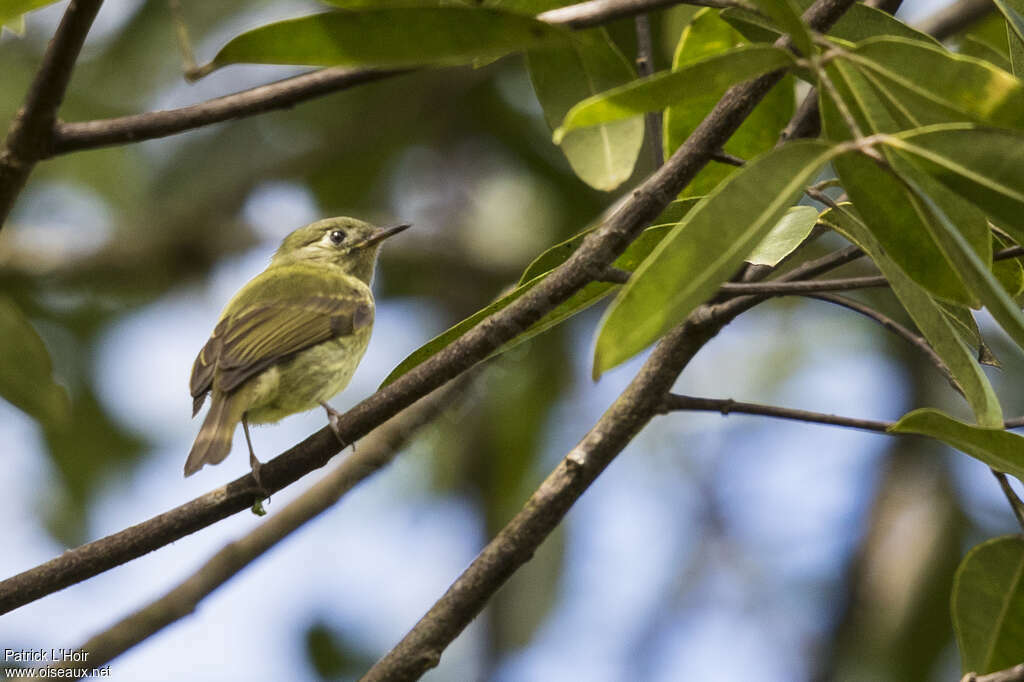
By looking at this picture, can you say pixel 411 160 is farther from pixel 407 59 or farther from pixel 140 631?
pixel 407 59

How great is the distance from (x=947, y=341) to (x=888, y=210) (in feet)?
0.86

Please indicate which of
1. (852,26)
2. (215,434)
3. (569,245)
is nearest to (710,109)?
(852,26)

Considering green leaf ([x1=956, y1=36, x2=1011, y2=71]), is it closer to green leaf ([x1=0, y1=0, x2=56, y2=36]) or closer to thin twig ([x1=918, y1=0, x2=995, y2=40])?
thin twig ([x1=918, y1=0, x2=995, y2=40])

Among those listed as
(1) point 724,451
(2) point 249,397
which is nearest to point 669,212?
(2) point 249,397

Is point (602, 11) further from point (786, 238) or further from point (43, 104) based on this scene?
point (43, 104)

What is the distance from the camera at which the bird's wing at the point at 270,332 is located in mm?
3500

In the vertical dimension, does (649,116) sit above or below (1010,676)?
above

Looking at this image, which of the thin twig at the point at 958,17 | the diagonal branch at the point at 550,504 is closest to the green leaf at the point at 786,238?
the diagonal branch at the point at 550,504

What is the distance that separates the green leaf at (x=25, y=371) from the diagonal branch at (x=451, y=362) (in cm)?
93

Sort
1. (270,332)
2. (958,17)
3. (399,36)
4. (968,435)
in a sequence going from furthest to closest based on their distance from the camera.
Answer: (958,17), (270,332), (968,435), (399,36)

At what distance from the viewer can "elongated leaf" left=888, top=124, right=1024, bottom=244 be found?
1413 mm

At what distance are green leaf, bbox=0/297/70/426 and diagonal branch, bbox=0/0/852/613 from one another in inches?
36.8

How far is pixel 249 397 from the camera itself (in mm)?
3523

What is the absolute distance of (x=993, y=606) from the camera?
215 centimetres
